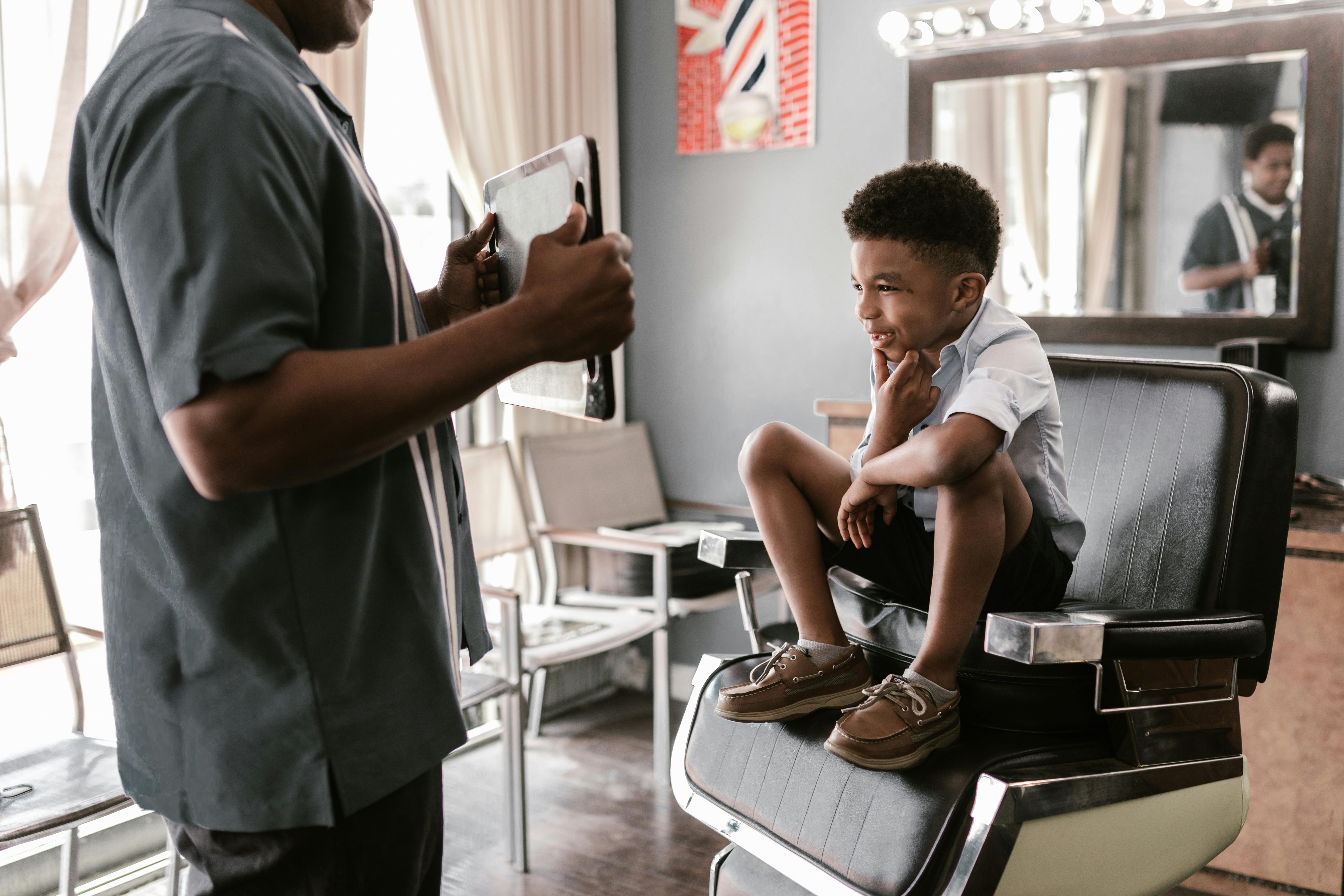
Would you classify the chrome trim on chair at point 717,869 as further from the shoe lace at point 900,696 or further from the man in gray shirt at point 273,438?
the man in gray shirt at point 273,438

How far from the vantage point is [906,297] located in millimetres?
1517

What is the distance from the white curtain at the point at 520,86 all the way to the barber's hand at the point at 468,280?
6.39 ft

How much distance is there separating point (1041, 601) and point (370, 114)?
235cm

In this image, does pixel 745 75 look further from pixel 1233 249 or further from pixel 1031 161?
pixel 1233 249

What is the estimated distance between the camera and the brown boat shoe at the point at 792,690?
1.42 m

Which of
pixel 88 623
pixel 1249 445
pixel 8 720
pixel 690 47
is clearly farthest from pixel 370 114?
pixel 1249 445

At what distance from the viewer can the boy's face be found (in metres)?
1.52

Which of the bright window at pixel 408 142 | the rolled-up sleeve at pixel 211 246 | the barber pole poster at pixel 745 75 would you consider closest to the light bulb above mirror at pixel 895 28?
the barber pole poster at pixel 745 75

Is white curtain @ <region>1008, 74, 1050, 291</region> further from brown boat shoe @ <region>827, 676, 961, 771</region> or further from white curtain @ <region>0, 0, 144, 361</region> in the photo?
white curtain @ <region>0, 0, 144, 361</region>

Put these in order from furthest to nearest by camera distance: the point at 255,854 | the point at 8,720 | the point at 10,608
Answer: the point at 8,720 → the point at 10,608 → the point at 255,854

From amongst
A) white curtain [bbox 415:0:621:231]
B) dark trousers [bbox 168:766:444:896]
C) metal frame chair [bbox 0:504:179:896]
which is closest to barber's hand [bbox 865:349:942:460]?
dark trousers [bbox 168:766:444:896]

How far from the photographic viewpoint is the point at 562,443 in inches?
130

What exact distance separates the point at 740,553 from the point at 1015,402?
52 cm

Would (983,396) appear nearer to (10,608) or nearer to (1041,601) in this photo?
(1041,601)
